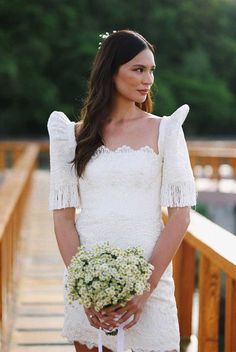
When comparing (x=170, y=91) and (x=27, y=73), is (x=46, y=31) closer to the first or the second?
(x=27, y=73)

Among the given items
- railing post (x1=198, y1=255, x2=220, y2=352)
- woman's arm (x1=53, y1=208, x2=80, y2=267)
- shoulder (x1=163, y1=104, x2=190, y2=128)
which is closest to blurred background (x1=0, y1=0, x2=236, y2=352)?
railing post (x1=198, y1=255, x2=220, y2=352)

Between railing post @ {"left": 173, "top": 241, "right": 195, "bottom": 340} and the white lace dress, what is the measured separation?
4.17ft

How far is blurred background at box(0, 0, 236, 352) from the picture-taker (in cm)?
551

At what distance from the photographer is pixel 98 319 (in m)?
1.91

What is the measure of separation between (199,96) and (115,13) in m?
4.64

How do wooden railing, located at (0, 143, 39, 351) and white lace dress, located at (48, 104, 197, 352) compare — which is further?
wooden railing, located at (0, 143, 39, 351)

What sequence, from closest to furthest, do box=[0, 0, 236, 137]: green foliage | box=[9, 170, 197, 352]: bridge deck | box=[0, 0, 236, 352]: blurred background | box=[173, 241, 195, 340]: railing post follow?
1. box=[173, 241, 195, 340]: railing post
2. box=[9, 170, 197, 352]: bridge deck
3. box=[0, 0, 236, 352]: blurred background
4. box=[0, 0, 236, 137]: green foliage

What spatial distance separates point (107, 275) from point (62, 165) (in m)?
0.40

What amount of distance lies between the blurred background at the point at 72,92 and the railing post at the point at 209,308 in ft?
4.40

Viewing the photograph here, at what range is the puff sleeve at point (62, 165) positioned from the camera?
6.91 feet

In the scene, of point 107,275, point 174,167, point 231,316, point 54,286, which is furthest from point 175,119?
point 54,286

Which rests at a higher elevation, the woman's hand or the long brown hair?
the long brown hair

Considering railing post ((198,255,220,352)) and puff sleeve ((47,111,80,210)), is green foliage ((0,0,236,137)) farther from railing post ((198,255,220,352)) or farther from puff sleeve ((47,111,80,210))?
puff sleeve ((47,111,80,210))

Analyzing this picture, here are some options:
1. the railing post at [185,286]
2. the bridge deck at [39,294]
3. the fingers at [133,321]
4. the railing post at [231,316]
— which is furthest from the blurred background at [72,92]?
the fingers at [133,321]
